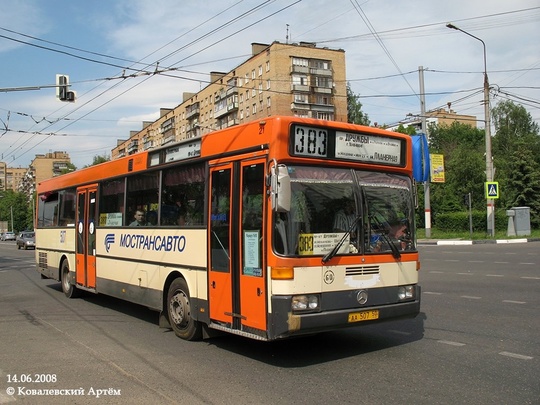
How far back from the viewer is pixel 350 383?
5.32 metres

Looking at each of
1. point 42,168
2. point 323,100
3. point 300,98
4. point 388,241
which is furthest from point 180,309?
point 42,168

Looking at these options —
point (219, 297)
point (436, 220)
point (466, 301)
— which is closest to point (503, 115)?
point (436, 220)

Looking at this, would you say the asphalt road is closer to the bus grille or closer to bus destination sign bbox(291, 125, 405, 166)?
the bus grille

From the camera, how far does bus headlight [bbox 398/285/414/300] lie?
260 inches

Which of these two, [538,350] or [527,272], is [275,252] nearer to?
[538,350]

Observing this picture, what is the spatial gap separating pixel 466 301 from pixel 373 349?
13.4ft

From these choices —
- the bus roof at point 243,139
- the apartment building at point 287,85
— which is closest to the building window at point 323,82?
the apartment building at point 287,85

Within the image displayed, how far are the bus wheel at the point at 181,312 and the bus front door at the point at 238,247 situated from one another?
666 millimetres

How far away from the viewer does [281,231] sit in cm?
577

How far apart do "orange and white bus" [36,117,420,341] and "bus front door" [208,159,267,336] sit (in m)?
0.02

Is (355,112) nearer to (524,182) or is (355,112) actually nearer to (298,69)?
(298,69)

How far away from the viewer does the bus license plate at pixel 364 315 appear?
19.9 ft

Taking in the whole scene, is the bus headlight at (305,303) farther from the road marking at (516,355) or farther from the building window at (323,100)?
the building window at (323,100)

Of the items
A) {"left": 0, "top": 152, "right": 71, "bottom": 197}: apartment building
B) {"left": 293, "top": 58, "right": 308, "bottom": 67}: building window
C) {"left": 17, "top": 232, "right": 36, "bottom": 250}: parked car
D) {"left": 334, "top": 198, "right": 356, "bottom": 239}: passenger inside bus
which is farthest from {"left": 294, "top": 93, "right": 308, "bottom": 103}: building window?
{"left": 0, "top": 152, "right": 71, "bottom": 197}: apartment building
